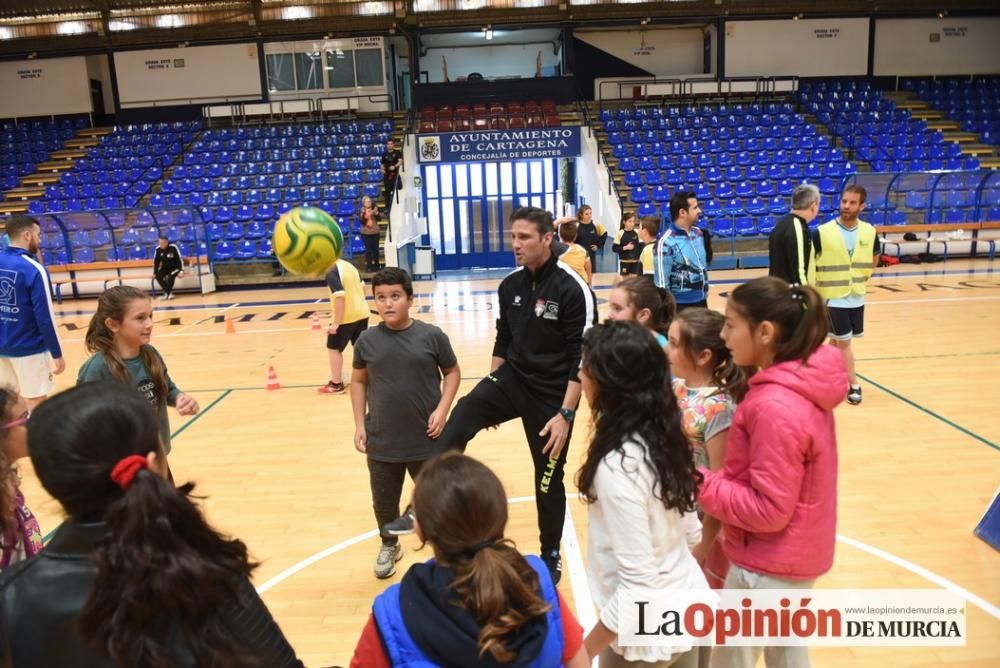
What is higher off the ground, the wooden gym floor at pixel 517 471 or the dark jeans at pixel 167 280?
the dark jeans at pixel 167 280

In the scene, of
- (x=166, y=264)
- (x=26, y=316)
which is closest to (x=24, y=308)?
(x=26, y=316)

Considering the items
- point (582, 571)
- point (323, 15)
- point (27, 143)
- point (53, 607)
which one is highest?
point (323, 15)

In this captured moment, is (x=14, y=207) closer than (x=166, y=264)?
No

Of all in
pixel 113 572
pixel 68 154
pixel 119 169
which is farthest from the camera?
pixel 68 154

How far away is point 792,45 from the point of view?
21875mm

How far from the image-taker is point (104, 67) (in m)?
22.9

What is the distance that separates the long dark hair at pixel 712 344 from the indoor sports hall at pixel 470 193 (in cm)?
134

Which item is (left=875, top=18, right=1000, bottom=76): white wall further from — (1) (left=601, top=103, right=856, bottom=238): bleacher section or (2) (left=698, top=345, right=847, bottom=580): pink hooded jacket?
(2) (left=698, top=345, right=847, bottom=580): pink hooded jacket

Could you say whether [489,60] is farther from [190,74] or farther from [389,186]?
[190,74]

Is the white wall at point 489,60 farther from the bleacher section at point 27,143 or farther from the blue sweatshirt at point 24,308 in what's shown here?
the blue sweatshirt at point 24,308

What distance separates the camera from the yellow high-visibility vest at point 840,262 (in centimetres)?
557

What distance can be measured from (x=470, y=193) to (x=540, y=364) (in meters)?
17.8

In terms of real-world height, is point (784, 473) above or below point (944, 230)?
above

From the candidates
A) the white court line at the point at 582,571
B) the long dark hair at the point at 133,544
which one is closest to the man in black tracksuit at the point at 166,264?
the white court line at the point at 582,571
